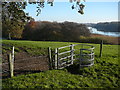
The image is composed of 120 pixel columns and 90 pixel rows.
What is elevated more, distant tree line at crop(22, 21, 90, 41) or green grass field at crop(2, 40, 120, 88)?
distant tree line at crop(22, 21, 90, 41)

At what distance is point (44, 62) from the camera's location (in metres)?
10.9

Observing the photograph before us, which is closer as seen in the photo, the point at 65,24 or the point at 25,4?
the point at 25,4

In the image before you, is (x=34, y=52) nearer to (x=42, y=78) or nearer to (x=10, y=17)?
(x=10, y=17)

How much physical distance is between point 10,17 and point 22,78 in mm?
6406

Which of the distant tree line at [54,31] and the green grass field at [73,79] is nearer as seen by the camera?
the green grass field at [73,79]

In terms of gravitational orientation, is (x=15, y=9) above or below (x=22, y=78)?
above

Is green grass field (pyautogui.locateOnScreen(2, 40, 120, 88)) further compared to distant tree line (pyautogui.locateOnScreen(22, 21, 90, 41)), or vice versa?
distant tree line (pyautogui.locateOnScreen(22, 21, 90, 41))

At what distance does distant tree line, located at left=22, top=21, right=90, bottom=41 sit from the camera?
3425 centimetres

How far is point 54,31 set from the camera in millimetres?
35000

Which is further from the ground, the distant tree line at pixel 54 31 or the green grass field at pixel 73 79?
the distant tree line at pixel 54 31

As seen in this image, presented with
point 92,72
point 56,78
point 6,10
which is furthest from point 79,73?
point 6,10

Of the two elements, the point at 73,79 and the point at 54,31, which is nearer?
the point at 73,79

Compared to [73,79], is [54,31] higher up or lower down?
higher up

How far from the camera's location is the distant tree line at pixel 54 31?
112ft
